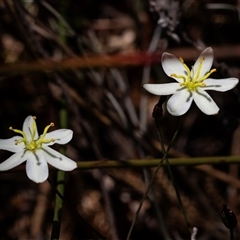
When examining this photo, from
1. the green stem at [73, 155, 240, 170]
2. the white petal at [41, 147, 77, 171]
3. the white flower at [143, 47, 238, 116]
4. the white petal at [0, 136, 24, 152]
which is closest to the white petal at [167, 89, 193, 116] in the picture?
the white flower at [143, 47, 238, 116]

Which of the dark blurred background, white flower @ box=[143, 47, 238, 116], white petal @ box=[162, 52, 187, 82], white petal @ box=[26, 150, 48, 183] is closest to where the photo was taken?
white petal @ box=[26, 150, 48, 183]

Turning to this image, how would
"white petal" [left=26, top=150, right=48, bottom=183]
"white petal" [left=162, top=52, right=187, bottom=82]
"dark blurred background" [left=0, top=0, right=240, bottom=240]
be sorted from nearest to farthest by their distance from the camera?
1. "white petal" [left=26, top=150, right=48, bottom=183]
2. "white petal" [left=162, top=52, right=187, bottom=82]
3. "dark blurred background" [left=0, top=0, right=240, bottom=240]

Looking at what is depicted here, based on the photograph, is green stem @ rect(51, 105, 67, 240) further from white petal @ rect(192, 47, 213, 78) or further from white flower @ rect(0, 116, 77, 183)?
white petal @ rect(192, 47, 213, 78)

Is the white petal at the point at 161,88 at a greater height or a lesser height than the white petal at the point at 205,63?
lesser

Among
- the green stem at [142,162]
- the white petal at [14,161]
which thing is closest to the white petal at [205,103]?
the green stem at [142,162]

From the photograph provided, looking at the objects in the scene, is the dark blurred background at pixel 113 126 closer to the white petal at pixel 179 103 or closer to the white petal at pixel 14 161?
the white petal at pixel 179 103

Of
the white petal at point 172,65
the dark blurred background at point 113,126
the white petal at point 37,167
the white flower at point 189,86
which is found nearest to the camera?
the white petal at point 37,167

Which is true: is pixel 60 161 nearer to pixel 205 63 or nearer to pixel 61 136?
pixel 61 136
